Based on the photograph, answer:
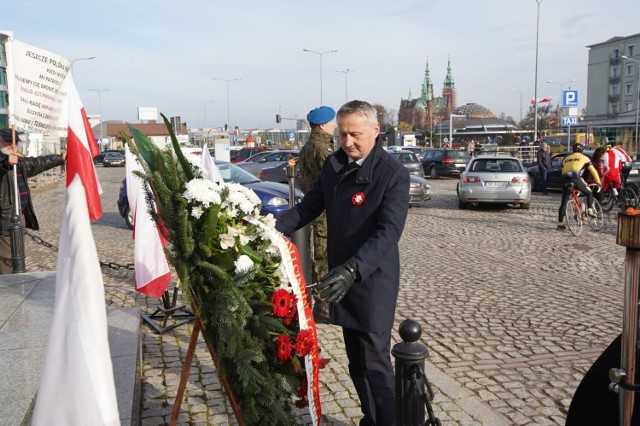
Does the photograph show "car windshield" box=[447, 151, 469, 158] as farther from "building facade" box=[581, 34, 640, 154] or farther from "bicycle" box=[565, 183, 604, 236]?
"building facade" box=[581, 34, 640, 154]

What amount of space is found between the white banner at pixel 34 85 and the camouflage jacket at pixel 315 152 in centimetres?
295

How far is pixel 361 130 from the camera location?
10.6 feet

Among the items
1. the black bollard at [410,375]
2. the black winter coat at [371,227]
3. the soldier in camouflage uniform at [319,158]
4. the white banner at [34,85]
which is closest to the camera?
the black bollard at [410,375]

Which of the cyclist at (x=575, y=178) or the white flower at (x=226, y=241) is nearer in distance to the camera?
the white flower at (x=226, y=241)

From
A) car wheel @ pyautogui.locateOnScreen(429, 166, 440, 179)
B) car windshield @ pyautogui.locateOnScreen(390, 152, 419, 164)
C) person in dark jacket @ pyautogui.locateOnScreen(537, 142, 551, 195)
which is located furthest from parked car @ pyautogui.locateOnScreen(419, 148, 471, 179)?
person in dark jacket @ pyautogui.locateOnScreen(537, 142, 551, 195)

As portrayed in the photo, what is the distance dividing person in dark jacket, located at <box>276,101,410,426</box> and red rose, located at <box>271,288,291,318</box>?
1.04 ft

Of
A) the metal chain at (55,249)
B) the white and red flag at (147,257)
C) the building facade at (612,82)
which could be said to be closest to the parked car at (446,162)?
the metal chain at (55,249)

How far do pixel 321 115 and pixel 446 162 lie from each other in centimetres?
2324

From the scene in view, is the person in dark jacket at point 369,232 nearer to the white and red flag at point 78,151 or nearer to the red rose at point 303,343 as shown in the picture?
the red rose at point 303,343

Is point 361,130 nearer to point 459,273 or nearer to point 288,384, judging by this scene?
point 288,384

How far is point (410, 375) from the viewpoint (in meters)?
2.82

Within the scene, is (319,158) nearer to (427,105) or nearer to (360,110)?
(360,110)

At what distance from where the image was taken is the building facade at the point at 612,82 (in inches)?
3465

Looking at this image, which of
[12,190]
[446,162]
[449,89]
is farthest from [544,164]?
[449,89]
